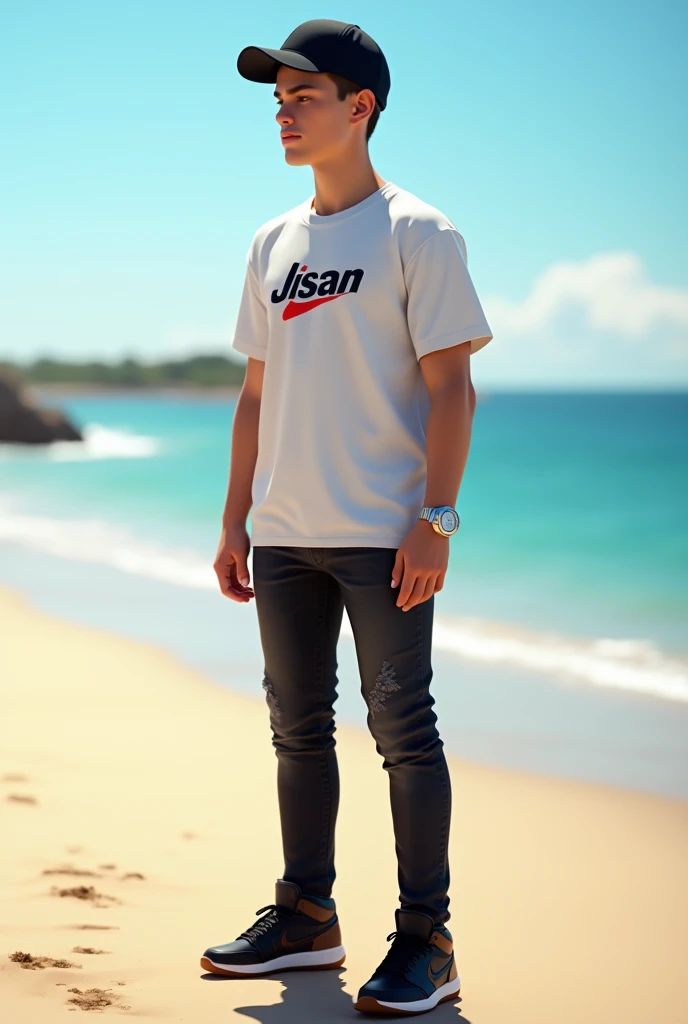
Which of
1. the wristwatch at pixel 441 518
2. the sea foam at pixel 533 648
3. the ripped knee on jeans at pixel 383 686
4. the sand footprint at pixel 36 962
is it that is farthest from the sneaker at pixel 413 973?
the sea foam at pixel 533 648

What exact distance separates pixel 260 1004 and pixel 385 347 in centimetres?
134

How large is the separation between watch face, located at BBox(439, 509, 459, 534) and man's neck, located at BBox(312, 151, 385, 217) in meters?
0.70

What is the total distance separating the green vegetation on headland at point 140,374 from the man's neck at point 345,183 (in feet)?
338

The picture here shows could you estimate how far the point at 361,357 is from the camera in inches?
92.3

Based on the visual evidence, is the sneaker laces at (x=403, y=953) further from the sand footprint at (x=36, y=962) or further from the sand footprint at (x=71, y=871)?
the sand footprint at (x=71, y=871)

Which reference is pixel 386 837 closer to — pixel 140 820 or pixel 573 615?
pixel 140 820

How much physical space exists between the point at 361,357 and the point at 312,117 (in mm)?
513

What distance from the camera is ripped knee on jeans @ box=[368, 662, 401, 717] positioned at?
231cm

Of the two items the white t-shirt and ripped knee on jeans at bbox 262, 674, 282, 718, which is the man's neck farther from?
ripped knee on jeans at bbox 262, 674, 282, 718

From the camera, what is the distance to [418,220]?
7.55 feet

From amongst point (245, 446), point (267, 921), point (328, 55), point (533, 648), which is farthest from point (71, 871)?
point (533, 648)

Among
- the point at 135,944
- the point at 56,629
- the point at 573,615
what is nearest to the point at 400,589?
the point at 135,944

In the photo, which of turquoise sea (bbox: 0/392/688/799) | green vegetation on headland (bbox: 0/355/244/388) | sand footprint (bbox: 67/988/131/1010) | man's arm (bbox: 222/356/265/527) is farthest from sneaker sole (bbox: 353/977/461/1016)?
green vegetation on headland (bbox: 0/355/244/388)

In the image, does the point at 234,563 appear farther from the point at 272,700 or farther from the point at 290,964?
the point at 290,964
